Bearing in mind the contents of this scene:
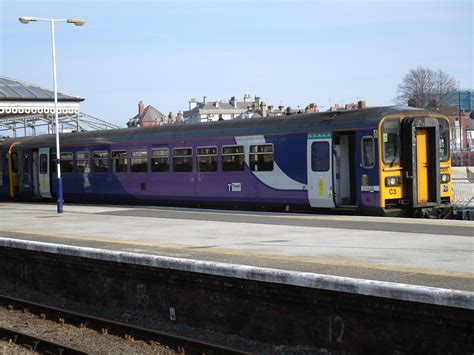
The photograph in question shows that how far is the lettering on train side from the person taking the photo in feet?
69.8

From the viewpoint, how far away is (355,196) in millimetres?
18297

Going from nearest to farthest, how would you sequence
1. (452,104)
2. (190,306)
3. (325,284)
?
1. (325,284)
2. (190,306)
3. (452,104)

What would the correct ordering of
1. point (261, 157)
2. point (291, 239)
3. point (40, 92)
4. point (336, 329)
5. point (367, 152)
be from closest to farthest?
point (336, 329) < point (291, 239) < point (367, 152) < point (261, 157) < point (40, 92)

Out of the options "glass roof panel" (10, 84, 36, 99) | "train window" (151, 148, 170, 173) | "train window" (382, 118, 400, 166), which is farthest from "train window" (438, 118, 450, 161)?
"glass roof panel" (10, 84, 36, 99)

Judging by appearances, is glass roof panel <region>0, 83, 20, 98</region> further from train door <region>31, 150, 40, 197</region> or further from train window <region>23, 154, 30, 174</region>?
train window <region>23, 154, 30, 174</region>

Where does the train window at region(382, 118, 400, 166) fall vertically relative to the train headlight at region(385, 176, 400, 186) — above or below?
above

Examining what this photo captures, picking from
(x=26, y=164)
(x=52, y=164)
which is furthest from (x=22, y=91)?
(x=52, y=164)

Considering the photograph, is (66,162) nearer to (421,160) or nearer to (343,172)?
(343,172)

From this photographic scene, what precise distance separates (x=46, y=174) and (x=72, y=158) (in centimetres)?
241

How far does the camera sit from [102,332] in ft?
34.7

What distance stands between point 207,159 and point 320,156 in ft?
16.0

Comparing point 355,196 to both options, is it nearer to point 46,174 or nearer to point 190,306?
point 190,306

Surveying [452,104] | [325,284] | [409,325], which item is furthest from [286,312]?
[452,104]

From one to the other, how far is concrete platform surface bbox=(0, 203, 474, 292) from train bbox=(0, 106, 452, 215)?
1.21 meters
